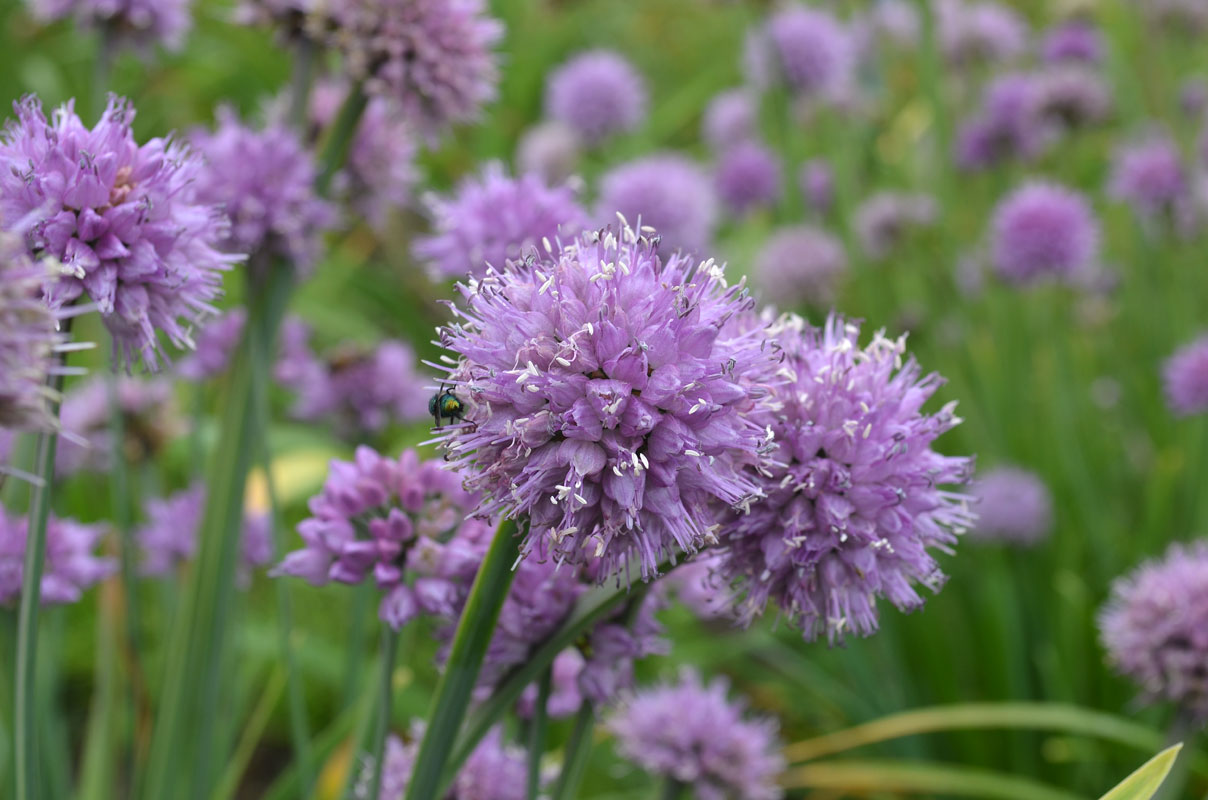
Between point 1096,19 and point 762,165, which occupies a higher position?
point 1096,19

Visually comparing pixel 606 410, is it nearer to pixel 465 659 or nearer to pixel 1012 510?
pixel 465 659

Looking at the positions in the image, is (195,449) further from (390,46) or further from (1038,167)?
(1038,167)

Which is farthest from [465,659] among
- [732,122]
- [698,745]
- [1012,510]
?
[732,122]

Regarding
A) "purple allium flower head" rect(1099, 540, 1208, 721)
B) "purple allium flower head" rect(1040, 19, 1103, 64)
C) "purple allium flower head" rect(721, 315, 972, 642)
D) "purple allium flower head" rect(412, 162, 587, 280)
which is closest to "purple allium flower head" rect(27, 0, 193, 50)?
"purple allium flower head" rect(412, 162, 587, 280)

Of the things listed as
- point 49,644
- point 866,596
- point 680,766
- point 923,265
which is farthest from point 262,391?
point 923,265

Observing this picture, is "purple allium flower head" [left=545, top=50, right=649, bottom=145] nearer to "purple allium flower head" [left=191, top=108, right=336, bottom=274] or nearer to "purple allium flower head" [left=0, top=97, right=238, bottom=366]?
"purple allium flower head" [left=191, top=108, right=336, bottom=274]

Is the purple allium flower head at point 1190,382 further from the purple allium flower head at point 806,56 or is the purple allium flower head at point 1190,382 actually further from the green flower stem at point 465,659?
the green flower stem at point 465,659
